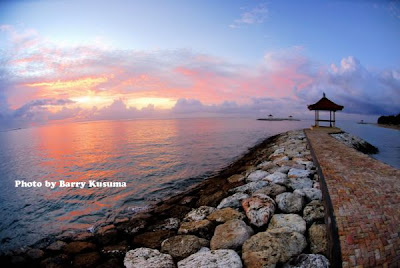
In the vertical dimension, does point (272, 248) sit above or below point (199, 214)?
above

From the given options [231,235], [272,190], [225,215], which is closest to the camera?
[231,235]

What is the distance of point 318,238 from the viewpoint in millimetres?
3391

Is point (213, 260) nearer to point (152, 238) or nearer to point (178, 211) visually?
point (152, 238)

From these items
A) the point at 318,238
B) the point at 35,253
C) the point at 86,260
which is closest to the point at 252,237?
the point at 318,238

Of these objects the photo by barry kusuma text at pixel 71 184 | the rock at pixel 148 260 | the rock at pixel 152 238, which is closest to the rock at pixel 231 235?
the rock at pixel 148 260

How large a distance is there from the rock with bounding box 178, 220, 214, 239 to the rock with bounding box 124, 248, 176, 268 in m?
0.89

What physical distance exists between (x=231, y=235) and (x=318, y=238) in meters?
1.42

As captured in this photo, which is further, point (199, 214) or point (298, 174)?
point (298, 174)

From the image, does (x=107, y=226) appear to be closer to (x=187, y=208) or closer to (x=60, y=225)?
(x=60, y=225)

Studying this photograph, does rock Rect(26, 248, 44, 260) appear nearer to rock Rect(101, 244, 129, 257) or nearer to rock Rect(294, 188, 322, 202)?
rock Rect(101, 244, 129, 257)

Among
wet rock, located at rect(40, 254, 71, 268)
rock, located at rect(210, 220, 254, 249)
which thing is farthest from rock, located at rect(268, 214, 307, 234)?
wet rock, located at rect(40, 254, 71, 268)

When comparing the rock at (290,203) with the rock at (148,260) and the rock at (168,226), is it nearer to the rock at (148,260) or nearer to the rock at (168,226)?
the rock at (168,226)

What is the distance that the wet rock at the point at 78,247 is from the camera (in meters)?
4.53

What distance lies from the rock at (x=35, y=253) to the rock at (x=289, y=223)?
16.6 ft
